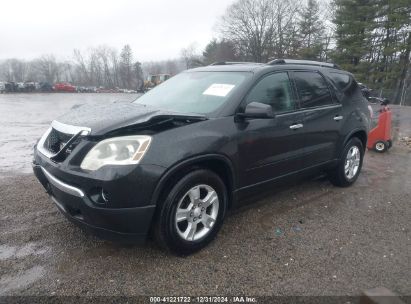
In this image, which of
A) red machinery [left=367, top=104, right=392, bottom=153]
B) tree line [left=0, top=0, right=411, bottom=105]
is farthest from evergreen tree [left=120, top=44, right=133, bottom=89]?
red machinery [left=367, top=104, right=392, bottom=153]

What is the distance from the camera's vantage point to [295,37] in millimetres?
47312

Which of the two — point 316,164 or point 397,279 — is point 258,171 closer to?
point 316,164

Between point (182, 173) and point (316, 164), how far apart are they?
2242mm

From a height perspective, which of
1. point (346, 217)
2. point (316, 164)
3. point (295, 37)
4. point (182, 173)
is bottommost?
point (346, 217)

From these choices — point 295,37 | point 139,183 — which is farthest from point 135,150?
point 295,37

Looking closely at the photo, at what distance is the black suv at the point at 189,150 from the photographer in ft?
8.57

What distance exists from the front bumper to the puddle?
55 cm

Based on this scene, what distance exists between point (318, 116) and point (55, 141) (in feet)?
10.3

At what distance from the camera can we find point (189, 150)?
111 inches

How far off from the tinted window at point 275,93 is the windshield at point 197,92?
0.19 metres

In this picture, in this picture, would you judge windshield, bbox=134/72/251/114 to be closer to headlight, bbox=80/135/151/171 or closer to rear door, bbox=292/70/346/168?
headlight, bbox=80/135/151/171

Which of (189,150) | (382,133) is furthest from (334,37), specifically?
(189,150)

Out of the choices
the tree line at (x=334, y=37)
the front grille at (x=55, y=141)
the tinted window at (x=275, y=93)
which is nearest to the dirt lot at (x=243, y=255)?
the front grille at (x=55, y=141)

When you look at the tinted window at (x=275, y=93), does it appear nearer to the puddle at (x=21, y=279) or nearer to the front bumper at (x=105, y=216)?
the front bumper at (x=105, y=216)
